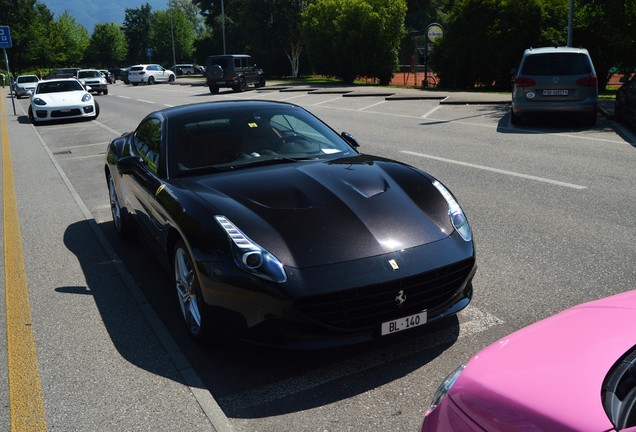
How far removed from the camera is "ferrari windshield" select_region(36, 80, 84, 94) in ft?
74.1

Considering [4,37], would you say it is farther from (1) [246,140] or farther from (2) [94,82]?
(1) [246,140]

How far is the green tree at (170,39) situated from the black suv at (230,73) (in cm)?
7025

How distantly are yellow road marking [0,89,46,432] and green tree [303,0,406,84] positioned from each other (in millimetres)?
31724

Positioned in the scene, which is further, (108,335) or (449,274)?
(108,335)

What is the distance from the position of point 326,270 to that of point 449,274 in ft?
2.49

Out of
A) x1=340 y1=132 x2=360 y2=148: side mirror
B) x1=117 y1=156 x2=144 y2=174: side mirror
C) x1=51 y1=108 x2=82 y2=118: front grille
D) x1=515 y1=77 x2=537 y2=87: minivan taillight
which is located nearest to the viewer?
x1=117 y1=156 x2=144 y2=174: side mirror

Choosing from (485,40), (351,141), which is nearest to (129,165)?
(351,141)

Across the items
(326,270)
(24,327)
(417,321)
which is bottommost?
(24,327)

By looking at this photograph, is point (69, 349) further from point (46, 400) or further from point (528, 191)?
point (528, 191)

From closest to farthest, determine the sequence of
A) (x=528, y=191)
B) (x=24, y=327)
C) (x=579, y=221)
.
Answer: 1. (x=24, y=327)
2. (x=579, y=221)
3. (x=528, y=191)

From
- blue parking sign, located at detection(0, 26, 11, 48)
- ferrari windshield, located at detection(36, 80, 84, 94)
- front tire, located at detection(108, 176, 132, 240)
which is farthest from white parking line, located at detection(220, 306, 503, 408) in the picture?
blue parking sign, located at detection(0, 26, 11, 48)

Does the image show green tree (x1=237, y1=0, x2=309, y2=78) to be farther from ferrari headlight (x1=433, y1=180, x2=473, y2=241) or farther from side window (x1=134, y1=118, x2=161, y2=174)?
ferrari headlight (x1=433, y1=180, x2=473, y2=241)

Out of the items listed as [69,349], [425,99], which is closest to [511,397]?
[69,349]

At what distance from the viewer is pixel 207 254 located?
151 inches
